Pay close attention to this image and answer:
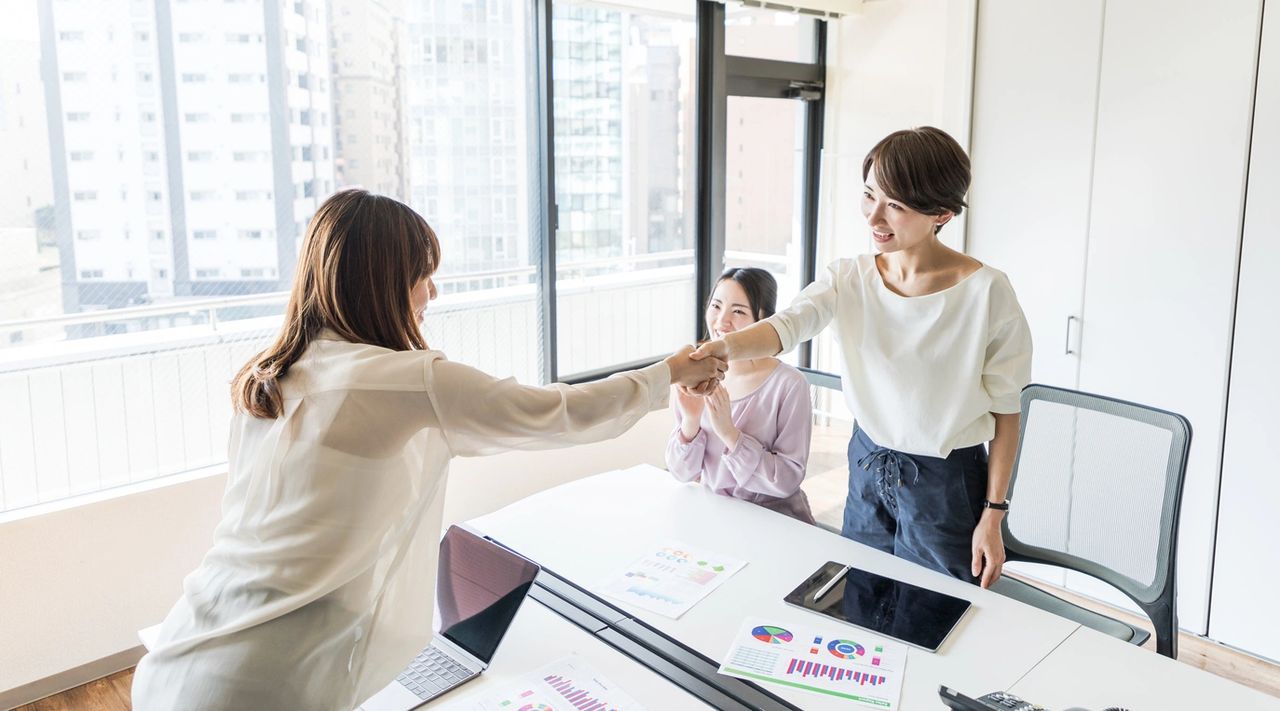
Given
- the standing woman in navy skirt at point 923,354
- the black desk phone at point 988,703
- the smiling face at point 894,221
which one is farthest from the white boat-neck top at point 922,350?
the black desk phone at point 988,703

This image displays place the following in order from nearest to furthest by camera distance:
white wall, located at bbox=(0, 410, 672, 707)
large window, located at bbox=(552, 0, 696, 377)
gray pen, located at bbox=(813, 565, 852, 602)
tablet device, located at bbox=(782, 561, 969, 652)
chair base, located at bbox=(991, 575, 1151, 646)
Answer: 1. tablet device, located at bbox=(782, 561, 969, 652)
2. gray pen, located at bbox=(813, 565, 852, 602)
3. chair base, located at bbox=(991, 575, 1151, 646)
4. white wall, located at bbox=(0, 410, 672, 707)
5. large window, located at bbox=(552, 0, 696, 377)

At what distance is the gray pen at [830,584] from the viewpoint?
5.59ft

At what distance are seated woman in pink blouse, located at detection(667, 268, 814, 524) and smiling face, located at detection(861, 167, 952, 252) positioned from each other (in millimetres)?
543

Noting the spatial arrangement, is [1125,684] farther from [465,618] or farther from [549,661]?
[465,618]

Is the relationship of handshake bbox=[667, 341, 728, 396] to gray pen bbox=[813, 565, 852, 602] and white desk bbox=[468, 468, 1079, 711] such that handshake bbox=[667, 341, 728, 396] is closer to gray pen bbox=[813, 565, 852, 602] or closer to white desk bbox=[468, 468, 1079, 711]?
white desk bbox=[468, 468, 1079, 711]

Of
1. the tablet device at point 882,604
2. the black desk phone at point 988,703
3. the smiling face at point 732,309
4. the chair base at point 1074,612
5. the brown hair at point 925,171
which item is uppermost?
the brown hair at point 925,171

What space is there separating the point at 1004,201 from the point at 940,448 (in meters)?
1.80

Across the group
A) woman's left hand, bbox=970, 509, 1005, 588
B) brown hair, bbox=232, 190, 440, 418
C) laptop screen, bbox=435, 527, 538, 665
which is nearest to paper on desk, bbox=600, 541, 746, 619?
laptop screen, bbox=435, 527, 538, 665

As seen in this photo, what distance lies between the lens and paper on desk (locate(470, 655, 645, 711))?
140 centimetres

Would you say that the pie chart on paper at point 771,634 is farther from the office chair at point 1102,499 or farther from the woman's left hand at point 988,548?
the office chair at point 1102,499

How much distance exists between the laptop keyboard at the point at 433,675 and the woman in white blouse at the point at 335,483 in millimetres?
121

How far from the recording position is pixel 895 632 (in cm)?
157

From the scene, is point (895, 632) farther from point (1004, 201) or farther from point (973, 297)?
point (1004, 201)

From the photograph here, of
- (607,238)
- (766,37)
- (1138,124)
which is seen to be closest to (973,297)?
(1138,124)
